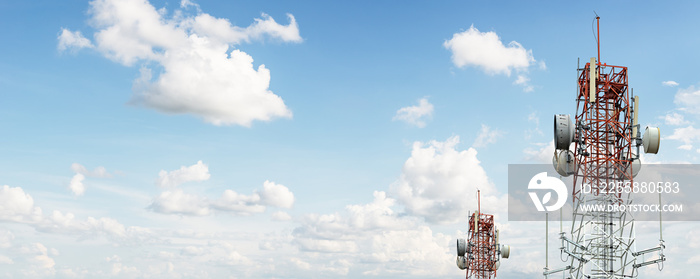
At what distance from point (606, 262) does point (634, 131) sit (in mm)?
9801

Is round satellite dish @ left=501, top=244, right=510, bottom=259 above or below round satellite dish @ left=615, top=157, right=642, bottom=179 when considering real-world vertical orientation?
below

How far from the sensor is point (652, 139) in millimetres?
49562

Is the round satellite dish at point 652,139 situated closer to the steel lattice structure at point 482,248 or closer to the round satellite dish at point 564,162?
the round satellite dish at point 564,162

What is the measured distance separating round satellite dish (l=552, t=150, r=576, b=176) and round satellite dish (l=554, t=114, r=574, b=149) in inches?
57.7

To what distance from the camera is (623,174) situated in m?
51.0

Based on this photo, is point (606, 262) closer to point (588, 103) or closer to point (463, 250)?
point (588, 103)

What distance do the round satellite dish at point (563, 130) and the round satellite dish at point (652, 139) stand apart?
511 cm

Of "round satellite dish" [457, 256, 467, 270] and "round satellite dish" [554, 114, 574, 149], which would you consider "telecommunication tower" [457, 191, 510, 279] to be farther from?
"round satellite dish" [554, 114, 574, 149]

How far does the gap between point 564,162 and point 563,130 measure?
309cm

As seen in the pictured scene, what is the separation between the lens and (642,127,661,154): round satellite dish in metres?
49.6

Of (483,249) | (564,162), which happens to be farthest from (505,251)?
(564,162)

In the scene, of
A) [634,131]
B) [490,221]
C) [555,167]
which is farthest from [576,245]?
[490,221]

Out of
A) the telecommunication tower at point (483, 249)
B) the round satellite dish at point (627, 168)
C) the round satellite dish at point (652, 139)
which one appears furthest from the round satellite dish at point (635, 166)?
the telecommunication tower at point (483, 249)

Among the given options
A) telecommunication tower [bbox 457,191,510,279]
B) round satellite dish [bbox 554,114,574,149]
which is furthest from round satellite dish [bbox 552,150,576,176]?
telecommunication tower [bbox 457,191,510,279]
